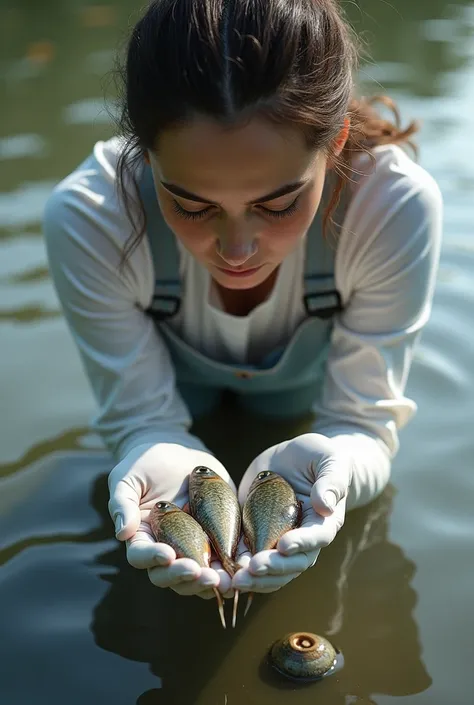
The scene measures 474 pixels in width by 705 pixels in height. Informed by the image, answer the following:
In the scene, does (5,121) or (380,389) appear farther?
(5,121)

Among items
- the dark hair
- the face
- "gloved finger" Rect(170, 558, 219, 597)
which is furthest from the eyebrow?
"gloved finger" Rect(170, 558, 219, 597)

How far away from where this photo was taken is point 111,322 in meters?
3.01

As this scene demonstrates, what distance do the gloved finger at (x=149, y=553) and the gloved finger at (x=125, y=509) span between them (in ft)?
0.11

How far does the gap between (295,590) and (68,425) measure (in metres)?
1.24

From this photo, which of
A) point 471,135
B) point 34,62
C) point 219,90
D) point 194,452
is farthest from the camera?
point 34,62

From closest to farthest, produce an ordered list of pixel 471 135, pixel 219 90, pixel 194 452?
pixel 219 90
pixel 194 452
pixel 471 135

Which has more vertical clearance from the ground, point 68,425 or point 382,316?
point 382,316

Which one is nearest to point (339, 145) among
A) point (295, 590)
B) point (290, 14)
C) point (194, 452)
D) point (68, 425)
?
point (290, 14)

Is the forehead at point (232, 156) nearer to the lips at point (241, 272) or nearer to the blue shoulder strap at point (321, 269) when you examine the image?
the lips at point (241, 272)

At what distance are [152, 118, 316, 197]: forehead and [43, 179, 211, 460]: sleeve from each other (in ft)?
1.89

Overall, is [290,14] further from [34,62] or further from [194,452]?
[34,62]

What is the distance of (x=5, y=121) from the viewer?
21.1 ft

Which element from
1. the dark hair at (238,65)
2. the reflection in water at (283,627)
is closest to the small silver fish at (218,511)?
the reflection in water at (283,627)

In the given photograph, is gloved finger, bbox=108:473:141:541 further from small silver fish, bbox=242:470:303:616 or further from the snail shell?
the snail shell
